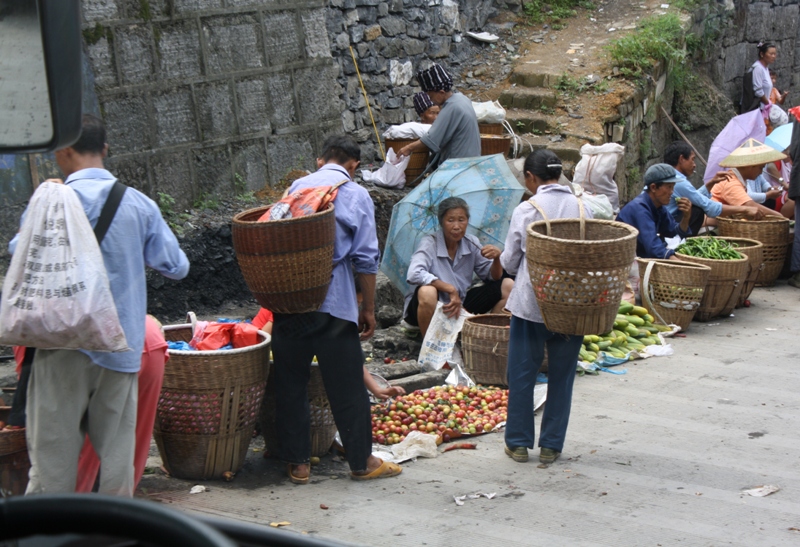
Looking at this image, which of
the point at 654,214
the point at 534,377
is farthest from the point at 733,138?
the point at 534,377

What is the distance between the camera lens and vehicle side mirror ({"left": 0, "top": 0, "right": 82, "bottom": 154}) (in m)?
1.93

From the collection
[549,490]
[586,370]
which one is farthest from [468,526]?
[586,370]

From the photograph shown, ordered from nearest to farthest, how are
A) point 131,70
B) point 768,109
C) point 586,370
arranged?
1. point 586,370
2. point 131,70
3. point 768,109

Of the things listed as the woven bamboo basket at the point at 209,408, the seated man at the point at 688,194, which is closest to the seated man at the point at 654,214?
the seated man at the point at 688,194

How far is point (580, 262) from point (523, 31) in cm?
933

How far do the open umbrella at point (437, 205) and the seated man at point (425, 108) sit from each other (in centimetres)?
189

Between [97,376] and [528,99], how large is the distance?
30.0 ft

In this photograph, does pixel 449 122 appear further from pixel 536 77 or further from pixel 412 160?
pixel 536 77

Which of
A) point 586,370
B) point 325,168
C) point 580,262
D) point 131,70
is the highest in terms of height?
point 131,70

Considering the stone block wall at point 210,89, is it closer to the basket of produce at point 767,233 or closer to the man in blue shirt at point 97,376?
the basket of produce at point 767,233

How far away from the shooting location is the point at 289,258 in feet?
15.0

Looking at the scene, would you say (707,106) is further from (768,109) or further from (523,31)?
(523,31)

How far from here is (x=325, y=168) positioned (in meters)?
5.06

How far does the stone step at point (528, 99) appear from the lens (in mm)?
12086
